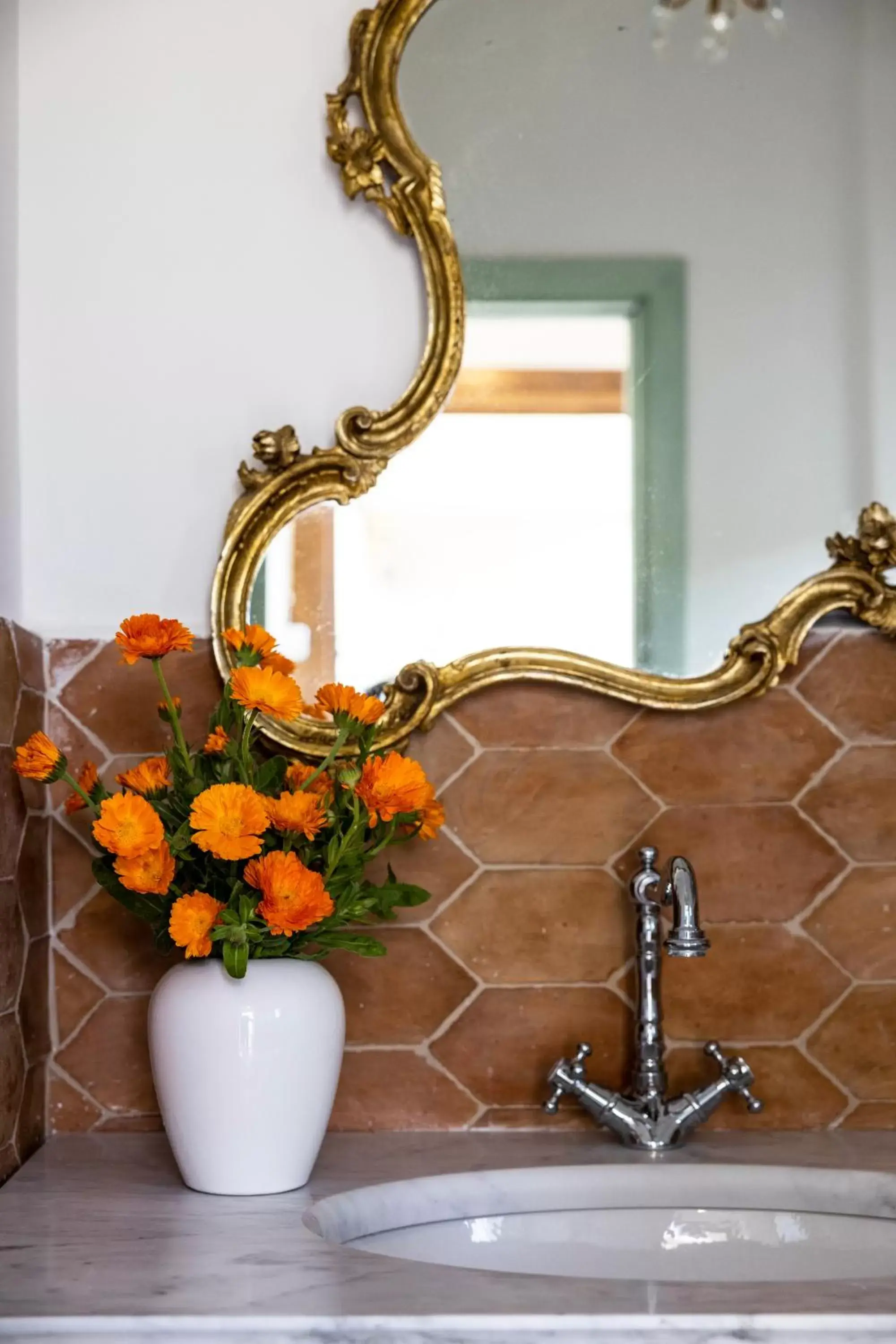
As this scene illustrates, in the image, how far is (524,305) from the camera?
1392 mm

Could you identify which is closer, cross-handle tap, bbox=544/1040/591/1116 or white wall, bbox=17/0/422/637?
cross-handle tap, bbox=544/1040/591/1116

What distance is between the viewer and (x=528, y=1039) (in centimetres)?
135

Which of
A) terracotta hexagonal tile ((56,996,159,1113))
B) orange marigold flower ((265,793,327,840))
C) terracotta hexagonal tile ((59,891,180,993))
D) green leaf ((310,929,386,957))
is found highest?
orange marigold flower ((265,793,327,840))

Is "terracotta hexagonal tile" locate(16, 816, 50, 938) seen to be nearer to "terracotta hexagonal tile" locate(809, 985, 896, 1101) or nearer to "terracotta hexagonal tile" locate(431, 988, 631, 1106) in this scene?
"terracotta hexagonal tile" locate(431, 988, 631, 1106)

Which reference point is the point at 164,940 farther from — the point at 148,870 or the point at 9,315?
the point at 9,315

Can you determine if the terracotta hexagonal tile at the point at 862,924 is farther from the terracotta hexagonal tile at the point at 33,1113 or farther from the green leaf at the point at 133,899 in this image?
the terracotta hexagonal tile at the point at 33,1113

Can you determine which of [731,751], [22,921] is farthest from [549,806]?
[22,921]

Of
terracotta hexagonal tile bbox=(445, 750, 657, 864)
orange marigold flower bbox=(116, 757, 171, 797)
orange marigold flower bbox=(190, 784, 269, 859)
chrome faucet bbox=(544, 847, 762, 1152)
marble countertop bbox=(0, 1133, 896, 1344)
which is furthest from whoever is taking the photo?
terracotta hexagonal tile bbox=(445, 750, 657, 864)

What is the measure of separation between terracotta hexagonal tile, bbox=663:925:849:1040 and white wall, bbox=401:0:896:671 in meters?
0.29

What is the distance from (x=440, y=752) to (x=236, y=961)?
353 millimetres

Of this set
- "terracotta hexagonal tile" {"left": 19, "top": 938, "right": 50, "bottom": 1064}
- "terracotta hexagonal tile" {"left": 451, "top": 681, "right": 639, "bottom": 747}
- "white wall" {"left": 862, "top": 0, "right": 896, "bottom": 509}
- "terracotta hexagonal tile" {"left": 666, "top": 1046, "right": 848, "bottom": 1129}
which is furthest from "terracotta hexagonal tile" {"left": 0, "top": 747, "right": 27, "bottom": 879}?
"white wall" {"left": 862, "top": 0, "right": 896, "bottom": 509}

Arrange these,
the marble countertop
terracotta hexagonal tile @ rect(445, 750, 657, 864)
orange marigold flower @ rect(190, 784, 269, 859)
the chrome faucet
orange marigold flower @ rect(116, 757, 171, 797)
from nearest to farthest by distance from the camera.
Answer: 1. the marble countertop
2. orange marigold flower @ rect(190, 784, 269, 859)
3. orange marigold flower @ rect(116, 757, 171, 797)
4. the chrome faucet
5. terracotta hexagonal tile @ rect(445, 750, 657, 864)

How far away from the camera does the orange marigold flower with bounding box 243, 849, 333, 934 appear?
3.50ft

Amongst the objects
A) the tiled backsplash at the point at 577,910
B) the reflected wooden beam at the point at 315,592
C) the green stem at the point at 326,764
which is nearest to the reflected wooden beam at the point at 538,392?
the reflected wooden beam at the point at 315,592
